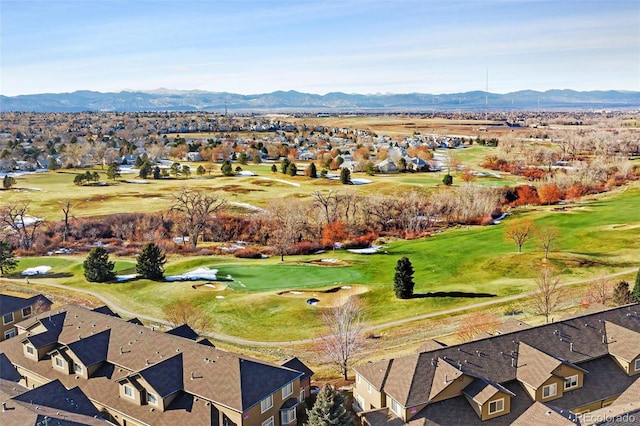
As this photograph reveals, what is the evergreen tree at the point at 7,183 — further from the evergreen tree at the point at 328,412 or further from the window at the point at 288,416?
the evergreen tree at the point at 328,412

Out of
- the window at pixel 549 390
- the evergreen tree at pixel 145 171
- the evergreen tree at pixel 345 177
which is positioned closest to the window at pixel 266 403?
the window at pixel 549 390

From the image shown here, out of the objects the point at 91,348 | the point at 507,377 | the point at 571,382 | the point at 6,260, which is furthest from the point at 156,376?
the point at 6,260

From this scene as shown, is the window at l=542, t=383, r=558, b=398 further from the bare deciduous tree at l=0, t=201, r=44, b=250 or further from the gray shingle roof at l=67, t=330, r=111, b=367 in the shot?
the bare deciduous tree at l=0, t=201, r=44, b=250

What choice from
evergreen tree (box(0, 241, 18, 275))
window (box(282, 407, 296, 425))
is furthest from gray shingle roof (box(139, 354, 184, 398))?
evergreen tree (box(0, 241, 18, 275))

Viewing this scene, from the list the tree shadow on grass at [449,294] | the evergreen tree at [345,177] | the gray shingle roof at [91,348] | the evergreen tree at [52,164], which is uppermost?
the evergreen tree at [52,164]

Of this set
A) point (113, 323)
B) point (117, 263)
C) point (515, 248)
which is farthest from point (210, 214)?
point (113, 323)

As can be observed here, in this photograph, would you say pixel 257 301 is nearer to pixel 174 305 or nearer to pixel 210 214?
pixel 174 305
